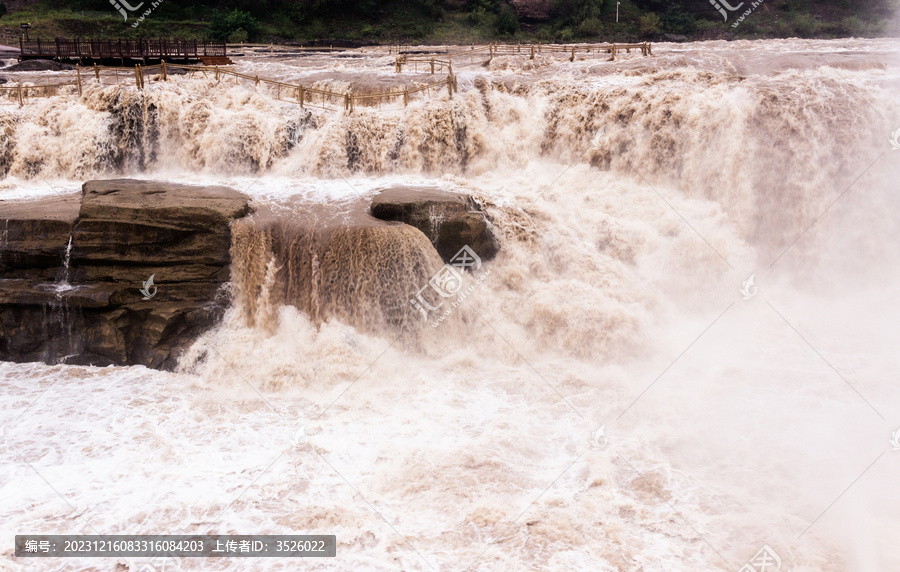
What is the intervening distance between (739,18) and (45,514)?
33.4m

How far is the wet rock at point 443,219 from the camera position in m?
10.9

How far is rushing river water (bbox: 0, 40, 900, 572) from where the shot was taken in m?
6.81

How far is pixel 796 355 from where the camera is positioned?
33.2ft

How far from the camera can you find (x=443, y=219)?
10969mm

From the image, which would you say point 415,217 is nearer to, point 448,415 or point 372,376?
point 372,376

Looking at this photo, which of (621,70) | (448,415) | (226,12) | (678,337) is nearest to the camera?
(448,415)

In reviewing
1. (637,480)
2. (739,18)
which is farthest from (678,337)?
(739,18)

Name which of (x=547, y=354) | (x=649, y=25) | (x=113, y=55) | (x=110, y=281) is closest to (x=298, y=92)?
(x=110, y=281)
